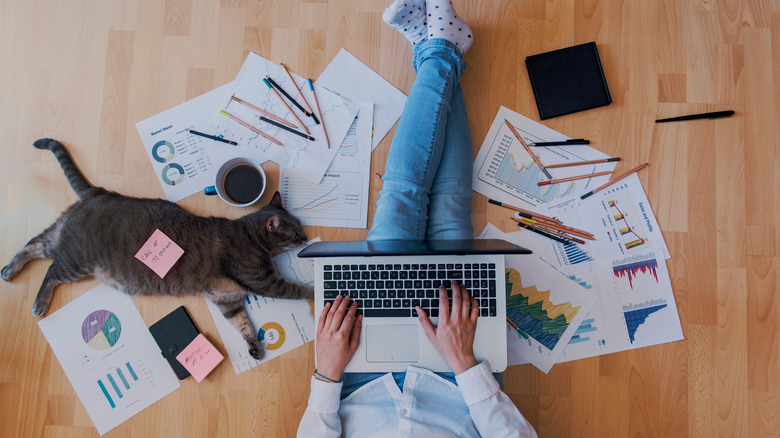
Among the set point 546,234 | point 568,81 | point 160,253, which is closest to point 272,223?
point 160,253

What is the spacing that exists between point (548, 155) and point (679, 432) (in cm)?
86

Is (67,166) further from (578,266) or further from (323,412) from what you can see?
(578,266)

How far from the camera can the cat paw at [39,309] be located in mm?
1255

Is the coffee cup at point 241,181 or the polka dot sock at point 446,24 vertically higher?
the polka dot sock at point 446,24

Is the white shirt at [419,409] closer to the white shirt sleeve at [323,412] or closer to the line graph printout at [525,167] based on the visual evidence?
the white shirt sleeve at [323,412]

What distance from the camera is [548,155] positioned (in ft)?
4.24

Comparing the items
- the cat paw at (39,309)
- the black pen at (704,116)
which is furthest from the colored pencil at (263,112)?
the black pen at (704,116)

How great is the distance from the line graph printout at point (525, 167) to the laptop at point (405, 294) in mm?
311

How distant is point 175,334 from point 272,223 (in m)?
0.45

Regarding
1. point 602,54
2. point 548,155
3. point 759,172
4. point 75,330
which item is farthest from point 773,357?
point 75,330

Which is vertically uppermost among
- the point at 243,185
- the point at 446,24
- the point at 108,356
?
the point at 446,24

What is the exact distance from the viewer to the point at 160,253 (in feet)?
4.00

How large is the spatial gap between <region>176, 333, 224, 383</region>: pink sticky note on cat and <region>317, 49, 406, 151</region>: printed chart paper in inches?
29.7

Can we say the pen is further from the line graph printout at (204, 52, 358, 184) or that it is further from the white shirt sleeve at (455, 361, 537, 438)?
the white shirt sleeve at (455, 361, 537, 438)
